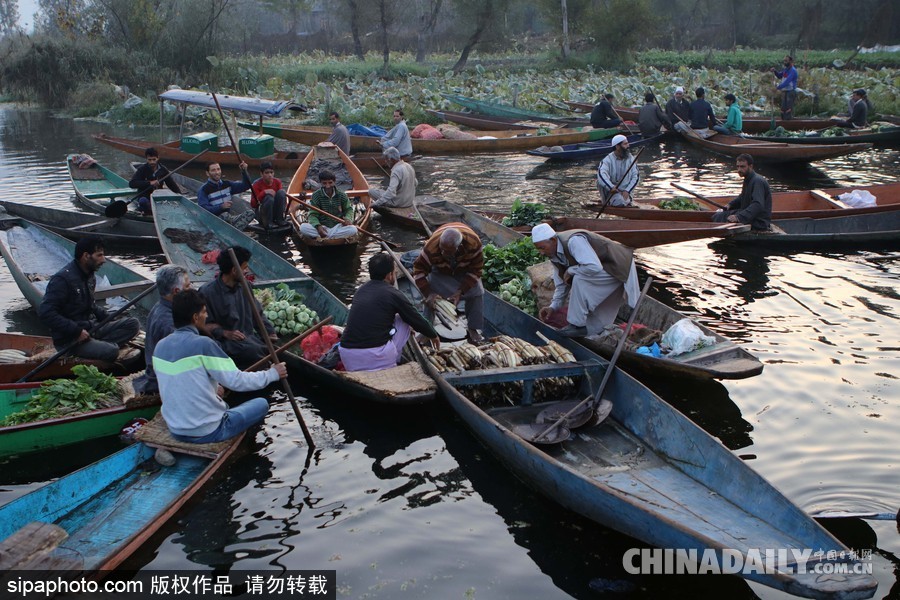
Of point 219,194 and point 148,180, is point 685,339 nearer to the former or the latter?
point 219,194

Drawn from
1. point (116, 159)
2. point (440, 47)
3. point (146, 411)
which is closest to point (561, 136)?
point (116, 159)

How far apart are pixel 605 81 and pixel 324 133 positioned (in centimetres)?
1492

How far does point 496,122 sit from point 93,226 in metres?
13.6

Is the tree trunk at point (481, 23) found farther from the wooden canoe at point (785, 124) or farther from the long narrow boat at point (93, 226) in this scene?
the long narrow boat at point (93, 226)

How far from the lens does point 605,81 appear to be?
97.3ft

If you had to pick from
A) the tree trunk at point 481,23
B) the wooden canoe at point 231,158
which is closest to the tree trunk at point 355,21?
the tree trunk at point 481,23

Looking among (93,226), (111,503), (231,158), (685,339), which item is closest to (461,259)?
(685,339)

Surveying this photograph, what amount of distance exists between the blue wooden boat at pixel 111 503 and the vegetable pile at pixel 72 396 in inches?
37.6

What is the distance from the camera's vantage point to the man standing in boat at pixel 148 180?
12.2 m

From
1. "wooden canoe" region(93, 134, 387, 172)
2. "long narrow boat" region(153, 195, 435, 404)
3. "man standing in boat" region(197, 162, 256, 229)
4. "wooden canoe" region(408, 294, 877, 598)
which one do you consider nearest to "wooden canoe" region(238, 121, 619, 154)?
"wooden canoe" region(93, 134, 387, 172)

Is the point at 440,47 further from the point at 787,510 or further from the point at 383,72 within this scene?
the point at 787,510

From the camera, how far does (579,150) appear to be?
17328 millimetres

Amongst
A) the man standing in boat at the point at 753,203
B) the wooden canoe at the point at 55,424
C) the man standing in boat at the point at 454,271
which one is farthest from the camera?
the man standing in boat at the point at 753,203

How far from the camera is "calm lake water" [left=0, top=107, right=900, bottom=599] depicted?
4766 millimetres
